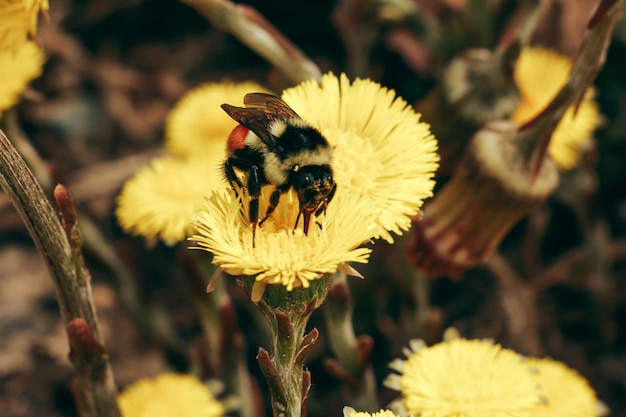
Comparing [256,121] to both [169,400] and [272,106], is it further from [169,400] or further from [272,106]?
[169,400]

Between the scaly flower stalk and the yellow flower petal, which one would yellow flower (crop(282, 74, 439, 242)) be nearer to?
the yellow flower petal

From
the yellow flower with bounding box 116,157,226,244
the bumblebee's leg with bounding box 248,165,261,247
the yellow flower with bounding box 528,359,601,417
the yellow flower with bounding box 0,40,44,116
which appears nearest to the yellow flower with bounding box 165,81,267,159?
the yellow flower with bounding box 116,157,226,244

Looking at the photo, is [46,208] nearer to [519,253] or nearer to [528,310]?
[528,310]

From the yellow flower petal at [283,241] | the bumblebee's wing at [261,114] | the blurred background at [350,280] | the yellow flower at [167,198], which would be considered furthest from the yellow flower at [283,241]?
the blurred background at [350,280]

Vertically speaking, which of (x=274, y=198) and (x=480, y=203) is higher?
(x=480, y=203)

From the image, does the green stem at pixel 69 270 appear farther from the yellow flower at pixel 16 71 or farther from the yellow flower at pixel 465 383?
the yellow flower at pixel 465 383

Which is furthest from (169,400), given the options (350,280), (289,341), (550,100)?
(550,100)
